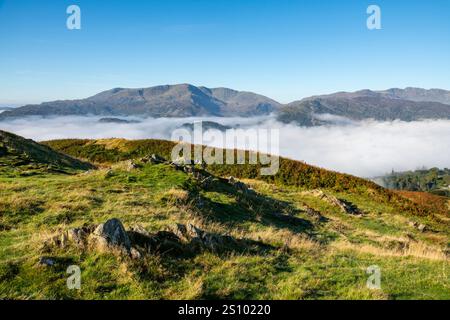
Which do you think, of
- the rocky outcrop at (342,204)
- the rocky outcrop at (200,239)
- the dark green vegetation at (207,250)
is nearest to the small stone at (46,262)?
the dark green vegetation at (207,250)

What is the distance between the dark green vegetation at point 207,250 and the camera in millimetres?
10227

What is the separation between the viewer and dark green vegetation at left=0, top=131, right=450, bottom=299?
10227 millimetres

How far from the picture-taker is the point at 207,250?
42.5 feet

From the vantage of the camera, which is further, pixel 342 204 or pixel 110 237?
pixel 342 204

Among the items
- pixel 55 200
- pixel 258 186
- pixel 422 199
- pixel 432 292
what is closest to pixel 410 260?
pixel 432 292

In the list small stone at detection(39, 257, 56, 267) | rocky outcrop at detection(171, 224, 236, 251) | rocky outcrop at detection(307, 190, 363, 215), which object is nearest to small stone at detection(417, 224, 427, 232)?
rocky outcrop at detection(307, 190, 363, 215)

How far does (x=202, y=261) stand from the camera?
12.1 metres

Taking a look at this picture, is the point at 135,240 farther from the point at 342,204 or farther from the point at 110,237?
the point at 342,204

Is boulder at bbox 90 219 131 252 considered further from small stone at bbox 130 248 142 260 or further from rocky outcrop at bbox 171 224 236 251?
rocky outcrop at bbox 171 224 236 251

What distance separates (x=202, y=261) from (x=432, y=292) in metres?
7.21

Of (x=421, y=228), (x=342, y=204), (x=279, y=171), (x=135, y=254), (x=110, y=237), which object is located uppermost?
(x=110, y=237)

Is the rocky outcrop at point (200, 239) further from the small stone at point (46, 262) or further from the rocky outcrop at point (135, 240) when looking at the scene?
the small stone at point (46, 262)

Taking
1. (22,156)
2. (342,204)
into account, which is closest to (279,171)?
(342,204)
